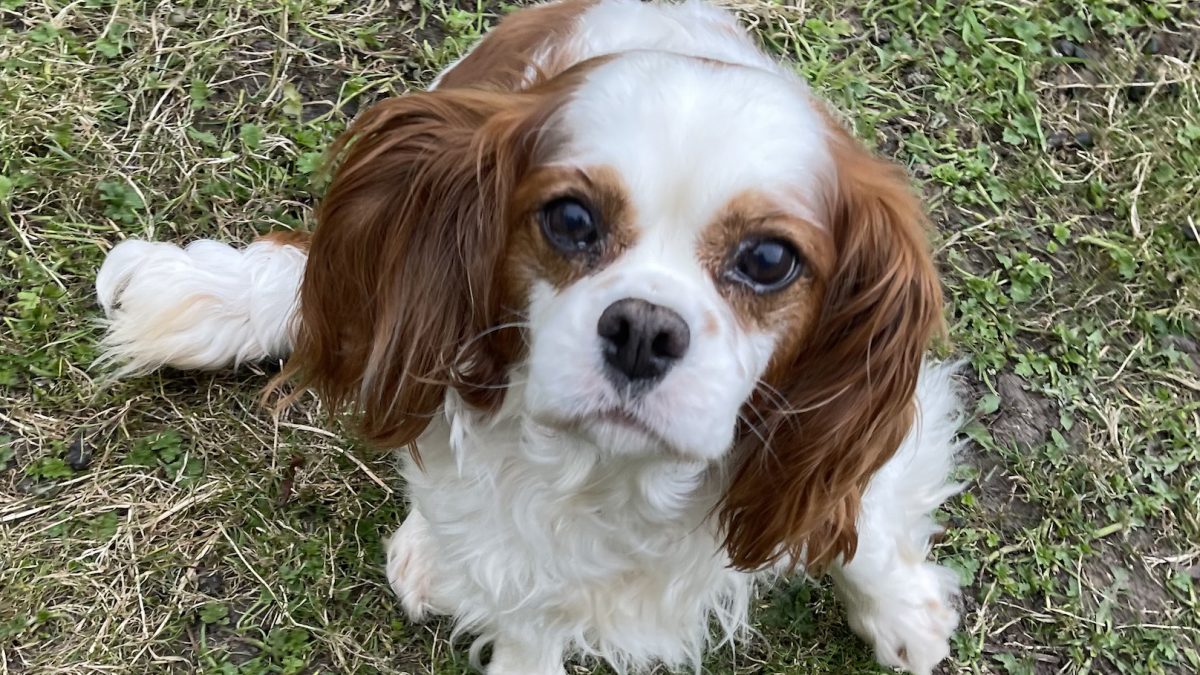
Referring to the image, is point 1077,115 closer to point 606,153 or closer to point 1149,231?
point 1149,231

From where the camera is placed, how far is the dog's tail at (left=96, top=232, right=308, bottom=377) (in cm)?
275

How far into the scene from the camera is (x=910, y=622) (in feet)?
8.61

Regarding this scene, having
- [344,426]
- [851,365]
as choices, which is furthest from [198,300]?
[851,365]

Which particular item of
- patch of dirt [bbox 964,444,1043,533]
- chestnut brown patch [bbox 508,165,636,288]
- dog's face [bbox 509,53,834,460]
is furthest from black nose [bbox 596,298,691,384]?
patch of dirt [bbox 964,444,1043,533]

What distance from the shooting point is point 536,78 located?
2.06 meters

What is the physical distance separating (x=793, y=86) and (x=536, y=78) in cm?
50

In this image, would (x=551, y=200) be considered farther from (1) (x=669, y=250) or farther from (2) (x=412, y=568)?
(2) (x=412, y=568)

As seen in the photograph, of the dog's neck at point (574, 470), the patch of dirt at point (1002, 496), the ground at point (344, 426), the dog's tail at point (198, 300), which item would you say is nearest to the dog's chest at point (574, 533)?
the dog's neck at point (574, 470)

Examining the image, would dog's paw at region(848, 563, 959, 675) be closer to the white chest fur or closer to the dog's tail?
the white chest fur

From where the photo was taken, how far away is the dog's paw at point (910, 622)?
2.62 meters

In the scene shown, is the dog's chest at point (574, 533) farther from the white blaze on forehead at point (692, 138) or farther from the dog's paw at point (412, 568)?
the white blaze on forehead at point (692, 138)

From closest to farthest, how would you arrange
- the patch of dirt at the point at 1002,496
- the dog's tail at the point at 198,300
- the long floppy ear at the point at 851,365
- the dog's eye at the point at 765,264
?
the dog's eye at the point at 765,264, the long floppy ear at the point at 851,365, the dog's tail at the point at 198,300, the patch of dirt at the point at 1002,496

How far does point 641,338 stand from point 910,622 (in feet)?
4.77

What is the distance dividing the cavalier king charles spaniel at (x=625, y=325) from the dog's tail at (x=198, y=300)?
608mm
